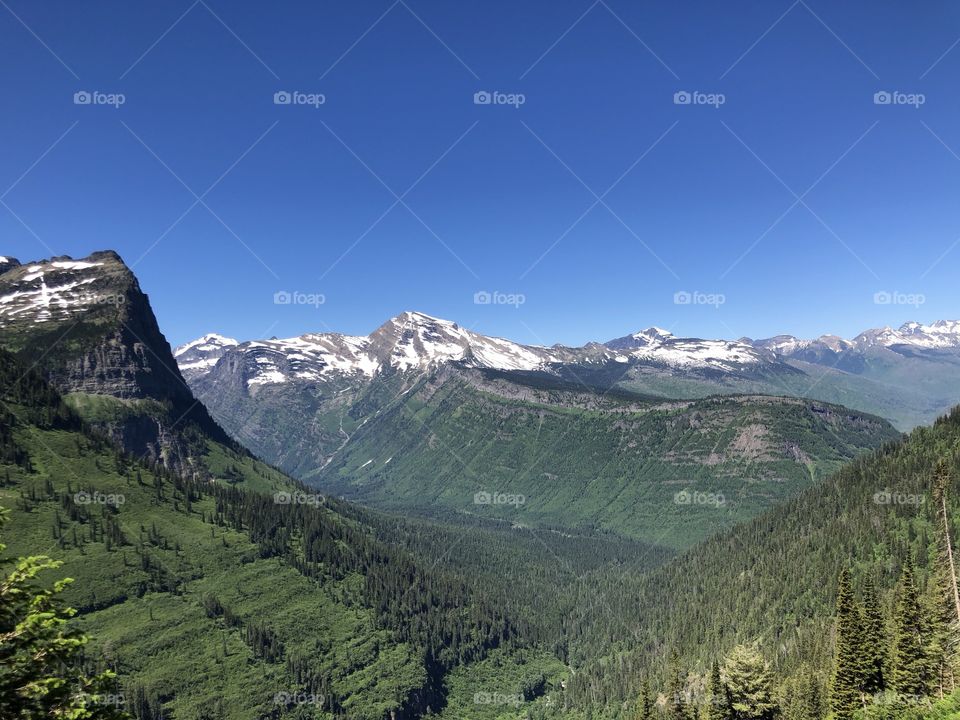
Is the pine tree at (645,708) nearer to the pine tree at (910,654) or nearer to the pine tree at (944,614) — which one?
the pine tree at (910,654)

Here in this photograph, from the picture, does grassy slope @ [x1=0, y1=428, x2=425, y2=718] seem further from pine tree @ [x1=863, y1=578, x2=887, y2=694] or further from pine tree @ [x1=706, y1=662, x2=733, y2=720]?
pine tree @ [x1=863, y1=578, x2=887, y2=694]

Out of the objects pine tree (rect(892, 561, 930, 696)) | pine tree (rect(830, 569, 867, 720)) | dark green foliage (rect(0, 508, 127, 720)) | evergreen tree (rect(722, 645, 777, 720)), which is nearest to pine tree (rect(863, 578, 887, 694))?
pine tree (rect(830, 569, 867, 720))

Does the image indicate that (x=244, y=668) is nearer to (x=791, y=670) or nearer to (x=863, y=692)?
(x=791, y=670)

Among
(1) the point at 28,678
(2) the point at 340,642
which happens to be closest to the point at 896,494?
(2) the point at 340,642

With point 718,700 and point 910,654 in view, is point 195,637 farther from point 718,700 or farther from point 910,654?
point 910,654

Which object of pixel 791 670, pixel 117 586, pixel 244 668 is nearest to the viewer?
pixel 791 670

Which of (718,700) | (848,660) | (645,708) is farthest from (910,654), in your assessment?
(645,708)
